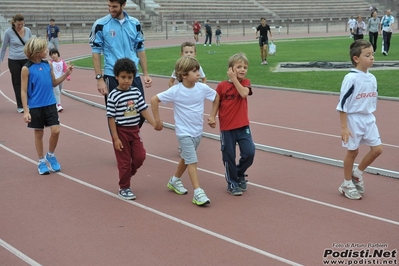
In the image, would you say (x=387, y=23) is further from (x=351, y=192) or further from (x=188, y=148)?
(x=188, y=148)

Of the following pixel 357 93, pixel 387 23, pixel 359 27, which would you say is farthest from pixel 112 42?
pixel 359 27

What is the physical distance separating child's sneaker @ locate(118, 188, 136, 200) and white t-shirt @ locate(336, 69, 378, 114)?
7.87 ft

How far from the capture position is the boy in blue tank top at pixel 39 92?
7348 mm

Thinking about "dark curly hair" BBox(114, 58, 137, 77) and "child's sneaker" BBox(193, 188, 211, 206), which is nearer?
"child's sneaker" BBox(193, 188, 211, 206)

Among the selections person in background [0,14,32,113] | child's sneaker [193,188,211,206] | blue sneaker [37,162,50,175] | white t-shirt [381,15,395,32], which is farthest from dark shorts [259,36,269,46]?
child's sneaker [193,188,211,206]

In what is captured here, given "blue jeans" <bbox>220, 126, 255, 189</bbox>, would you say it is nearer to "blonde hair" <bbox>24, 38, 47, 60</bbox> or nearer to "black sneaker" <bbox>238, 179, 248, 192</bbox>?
"black sneaker" <bbox>238, 179, 248, 192</bbox>

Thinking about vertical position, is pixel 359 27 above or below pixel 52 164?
above

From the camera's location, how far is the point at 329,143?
29.1 ft

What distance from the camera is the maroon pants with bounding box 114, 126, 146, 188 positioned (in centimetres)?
630

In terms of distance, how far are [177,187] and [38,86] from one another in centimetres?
235

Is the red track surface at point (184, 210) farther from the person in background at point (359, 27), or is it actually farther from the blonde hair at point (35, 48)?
the person in background at point (359, 27)

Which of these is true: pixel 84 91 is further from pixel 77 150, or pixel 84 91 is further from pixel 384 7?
pixel 384 7

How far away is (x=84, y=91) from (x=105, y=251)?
11410mm

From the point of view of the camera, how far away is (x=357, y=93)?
6.05 m
